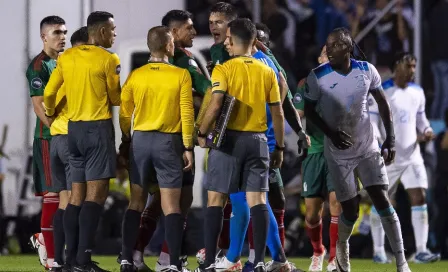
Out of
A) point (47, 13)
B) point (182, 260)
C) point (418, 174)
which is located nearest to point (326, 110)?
point (182, 260)

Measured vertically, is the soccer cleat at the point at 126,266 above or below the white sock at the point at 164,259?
above

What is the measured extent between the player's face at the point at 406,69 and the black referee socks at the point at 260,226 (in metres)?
4.40

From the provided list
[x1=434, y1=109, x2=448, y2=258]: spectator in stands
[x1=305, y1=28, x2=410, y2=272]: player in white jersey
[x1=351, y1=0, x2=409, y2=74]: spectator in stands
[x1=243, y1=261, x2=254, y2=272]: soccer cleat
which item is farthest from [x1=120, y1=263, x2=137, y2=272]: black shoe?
[x1=351, y1=0, x2=409, y2=74]: spectator in stands

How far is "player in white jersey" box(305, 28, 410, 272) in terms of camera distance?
10.2m

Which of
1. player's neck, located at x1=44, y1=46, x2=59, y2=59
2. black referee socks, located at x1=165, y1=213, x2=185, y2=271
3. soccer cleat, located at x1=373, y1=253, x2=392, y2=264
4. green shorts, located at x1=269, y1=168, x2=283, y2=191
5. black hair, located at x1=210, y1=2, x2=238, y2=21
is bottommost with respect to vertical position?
soccer cleat, located at x1=373, y1=253, x2=392, y2=264

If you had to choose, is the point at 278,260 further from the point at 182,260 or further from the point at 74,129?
the point at 74,129

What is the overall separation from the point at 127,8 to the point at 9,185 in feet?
7.80

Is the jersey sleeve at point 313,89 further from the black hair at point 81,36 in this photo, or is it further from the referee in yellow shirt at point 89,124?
the black hair at point 81,36

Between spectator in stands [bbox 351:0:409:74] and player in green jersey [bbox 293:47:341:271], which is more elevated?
spectator in stands [bbox 351:0:409:74]

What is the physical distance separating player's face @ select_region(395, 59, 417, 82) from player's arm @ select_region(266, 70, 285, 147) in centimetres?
→ 414

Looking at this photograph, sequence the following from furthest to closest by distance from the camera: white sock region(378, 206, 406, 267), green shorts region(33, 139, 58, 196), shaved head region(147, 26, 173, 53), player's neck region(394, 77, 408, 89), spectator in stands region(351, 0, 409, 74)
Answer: spectator in stands region(351, 0, 409, 74) < player's neck region(394, 77, 408, 89) < green shorts region(33, 139, 58, 196) < white sock region(378, 206, 406, 267) < shaved head region(147, 26, 173, 53)

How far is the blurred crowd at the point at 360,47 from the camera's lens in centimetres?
1506

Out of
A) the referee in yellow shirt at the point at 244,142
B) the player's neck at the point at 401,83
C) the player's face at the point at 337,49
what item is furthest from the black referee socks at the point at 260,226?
the player's neck at the point at 401,83

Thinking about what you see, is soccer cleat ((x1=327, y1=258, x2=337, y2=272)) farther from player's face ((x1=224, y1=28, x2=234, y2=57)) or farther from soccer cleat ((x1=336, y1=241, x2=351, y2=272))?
player's face ((x1=224, y1=28, x2=234, y2=57))
